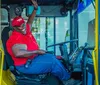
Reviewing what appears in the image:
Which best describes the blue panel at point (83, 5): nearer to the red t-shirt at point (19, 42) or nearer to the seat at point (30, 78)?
the red t-shirt at point (19, 42)

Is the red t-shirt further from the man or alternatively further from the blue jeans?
the blue jeans

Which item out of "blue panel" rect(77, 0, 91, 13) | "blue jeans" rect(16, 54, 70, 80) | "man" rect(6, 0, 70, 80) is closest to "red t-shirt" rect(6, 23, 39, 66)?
"man" rect(6, 0, 70, 80)

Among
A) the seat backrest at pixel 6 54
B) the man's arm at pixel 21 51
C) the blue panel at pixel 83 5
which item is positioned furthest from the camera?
the blue panel at pixel 83 5

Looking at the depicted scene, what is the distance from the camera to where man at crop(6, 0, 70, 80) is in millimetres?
3996

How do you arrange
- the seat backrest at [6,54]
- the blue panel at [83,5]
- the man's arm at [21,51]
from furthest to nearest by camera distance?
A: 1. the blue panel at [83,5]
2. the seat backrest at [6,54]
3. the man's arm at [21,51]

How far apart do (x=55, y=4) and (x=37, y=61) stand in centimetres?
158

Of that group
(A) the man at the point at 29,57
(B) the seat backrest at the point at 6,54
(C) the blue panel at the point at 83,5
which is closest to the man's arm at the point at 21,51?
(A) the man at the point at 29,57

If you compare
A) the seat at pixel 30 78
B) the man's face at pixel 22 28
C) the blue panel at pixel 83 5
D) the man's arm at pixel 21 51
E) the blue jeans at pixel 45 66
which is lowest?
the seat at pixel 30 78

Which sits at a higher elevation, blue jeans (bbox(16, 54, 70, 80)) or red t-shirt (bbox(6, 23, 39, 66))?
red t-shirt (bbox(6, 23, 39, 66))

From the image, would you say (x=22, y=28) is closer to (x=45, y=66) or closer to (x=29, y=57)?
(x=29, y=57)

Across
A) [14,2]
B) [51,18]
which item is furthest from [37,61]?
[51,18]

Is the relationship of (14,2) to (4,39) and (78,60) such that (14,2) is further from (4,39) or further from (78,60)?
(78,60)

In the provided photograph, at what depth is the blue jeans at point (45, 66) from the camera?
3.99 meters

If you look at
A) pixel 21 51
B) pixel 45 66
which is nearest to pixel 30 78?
pixel 45 66
